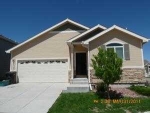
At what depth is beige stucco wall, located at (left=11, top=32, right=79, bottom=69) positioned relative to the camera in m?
21.3

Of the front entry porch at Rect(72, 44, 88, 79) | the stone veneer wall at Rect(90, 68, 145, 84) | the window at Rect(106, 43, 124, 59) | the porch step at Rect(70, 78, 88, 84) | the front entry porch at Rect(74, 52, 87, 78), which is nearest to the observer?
the stone veneer wall at Rect(90, 68, 145, 84)

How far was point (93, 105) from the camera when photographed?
1102cm

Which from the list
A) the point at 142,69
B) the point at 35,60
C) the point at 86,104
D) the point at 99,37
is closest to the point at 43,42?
the point at 35,60

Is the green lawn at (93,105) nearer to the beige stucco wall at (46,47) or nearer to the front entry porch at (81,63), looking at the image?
the front entry porch at (81,63)

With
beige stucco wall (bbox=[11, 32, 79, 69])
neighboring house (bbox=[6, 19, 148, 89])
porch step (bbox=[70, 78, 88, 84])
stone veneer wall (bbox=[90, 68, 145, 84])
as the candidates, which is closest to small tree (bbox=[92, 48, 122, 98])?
stone veneer wall (bbox=[90, 68, 145, 84])

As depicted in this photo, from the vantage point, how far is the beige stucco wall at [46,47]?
837 inches

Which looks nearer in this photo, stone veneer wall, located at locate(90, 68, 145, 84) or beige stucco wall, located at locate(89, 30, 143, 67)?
stone veneer wall, located at locate(90, 68, 145, 84)

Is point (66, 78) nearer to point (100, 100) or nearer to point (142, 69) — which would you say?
point (142, 69)

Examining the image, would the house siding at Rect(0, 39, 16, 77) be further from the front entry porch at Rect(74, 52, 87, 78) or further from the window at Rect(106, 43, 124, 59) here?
the window at Rect(106, 43, 124, 59)

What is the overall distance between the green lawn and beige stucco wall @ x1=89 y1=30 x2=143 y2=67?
5412mm

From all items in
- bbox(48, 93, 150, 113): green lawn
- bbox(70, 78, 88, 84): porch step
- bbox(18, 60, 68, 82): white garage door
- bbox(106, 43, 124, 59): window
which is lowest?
bbox(48, 93, 150, 113): green lawn

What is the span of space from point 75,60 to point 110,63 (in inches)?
345

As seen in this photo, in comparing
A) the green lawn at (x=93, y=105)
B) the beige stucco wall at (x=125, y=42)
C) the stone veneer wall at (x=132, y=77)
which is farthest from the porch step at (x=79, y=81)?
the green lawn at (x=93, y=105)

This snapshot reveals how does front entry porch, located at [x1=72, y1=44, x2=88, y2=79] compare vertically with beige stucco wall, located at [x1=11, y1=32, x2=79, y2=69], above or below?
below
